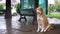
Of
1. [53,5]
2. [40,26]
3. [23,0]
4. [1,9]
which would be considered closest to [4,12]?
[1,9]

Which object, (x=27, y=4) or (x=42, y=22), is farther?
(x=27, y=4)

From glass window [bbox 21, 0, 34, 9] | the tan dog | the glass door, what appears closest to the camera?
the tan dog

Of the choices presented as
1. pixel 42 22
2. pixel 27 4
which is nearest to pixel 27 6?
pixel 27 4

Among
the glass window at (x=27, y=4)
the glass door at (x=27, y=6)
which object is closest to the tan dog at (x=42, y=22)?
the glass door at (x=27, y=6)

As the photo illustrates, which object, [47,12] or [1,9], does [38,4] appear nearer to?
[47,12]

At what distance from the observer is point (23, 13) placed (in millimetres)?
7922

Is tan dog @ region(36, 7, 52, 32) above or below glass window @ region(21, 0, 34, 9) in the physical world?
below

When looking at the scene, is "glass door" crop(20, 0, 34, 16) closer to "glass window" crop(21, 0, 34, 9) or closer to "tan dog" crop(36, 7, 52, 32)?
"glass window" crop(21, 0, 34, 9)

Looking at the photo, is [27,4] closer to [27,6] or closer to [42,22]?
[27,6]

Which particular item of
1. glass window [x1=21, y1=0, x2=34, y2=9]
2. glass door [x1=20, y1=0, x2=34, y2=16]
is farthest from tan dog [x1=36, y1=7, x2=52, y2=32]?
glass window [x1=21, y1=0, x2=34, y2=9]

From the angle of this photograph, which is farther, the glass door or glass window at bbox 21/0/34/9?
glass window at bbox 21/0/34/9

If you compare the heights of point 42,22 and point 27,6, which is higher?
point 27,6

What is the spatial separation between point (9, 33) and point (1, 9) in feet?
14.4

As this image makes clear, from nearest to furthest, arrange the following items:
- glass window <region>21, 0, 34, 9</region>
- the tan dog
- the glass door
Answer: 1. the tan dog
2. the glass door
3. glass window <region>21, 0, 34, 9</region>
